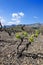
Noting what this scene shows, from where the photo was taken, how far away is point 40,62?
4.94 metres

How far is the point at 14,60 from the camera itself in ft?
16.9

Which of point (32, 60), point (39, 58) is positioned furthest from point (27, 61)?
point (39, 58)

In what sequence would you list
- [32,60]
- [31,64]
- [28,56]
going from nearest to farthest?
1. [31,64]
2. [32,60]
3. [28,56]

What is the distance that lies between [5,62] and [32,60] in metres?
1.01

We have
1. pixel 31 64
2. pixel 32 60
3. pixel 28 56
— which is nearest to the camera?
pixel 31 64

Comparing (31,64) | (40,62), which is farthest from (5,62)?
(40,62)

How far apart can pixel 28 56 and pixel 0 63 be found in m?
1.19

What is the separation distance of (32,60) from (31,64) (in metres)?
0.35

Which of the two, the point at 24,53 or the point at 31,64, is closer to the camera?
the point at 31,64

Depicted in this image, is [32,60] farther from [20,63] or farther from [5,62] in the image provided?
[5,62]

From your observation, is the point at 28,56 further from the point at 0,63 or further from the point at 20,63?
the point at 0,63

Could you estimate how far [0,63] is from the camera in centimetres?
492

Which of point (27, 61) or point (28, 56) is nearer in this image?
point (27, 61)

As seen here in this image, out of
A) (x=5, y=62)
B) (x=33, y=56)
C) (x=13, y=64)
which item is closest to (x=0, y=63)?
(x=5, y=62)
